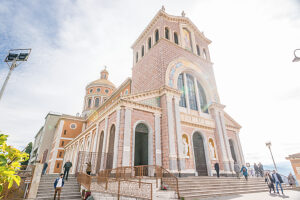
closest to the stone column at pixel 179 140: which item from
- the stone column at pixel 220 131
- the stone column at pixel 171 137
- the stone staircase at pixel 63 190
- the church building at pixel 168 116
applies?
the church building at pixel 168 116

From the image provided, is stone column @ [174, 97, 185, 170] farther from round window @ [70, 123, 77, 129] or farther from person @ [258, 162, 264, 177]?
round window @ [70, 123, 77, 129]

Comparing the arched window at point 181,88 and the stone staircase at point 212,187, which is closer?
the stone staircase at point 212,187

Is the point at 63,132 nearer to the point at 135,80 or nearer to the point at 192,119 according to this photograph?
the point at 135,80

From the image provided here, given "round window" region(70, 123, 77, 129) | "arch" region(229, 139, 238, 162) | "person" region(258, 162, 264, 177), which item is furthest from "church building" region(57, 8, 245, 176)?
"round window" region(70, 123, 77, 129)

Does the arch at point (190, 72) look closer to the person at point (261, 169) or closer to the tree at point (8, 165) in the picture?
the person at point (261, 169)

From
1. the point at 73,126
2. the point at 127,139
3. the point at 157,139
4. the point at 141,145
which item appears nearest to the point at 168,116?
the point at 157,139

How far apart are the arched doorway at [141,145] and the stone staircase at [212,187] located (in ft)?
12.7

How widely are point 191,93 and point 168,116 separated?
6005 millimetres

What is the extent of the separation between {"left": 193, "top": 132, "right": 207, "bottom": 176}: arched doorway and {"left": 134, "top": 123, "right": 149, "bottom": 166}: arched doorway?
5.05m

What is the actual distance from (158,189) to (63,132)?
2638cm

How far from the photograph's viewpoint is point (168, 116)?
530 inches

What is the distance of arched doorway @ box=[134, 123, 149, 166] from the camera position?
12.9 meters

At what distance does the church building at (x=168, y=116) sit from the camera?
12.1m

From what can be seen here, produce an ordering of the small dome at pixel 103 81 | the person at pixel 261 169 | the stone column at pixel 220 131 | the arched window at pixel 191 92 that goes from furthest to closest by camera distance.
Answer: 1. the small dome at pixel 103 81
2. the arched window at pixel 191 92
3. the person at pixel 261 169
4. the stone column at pixel 220 131
